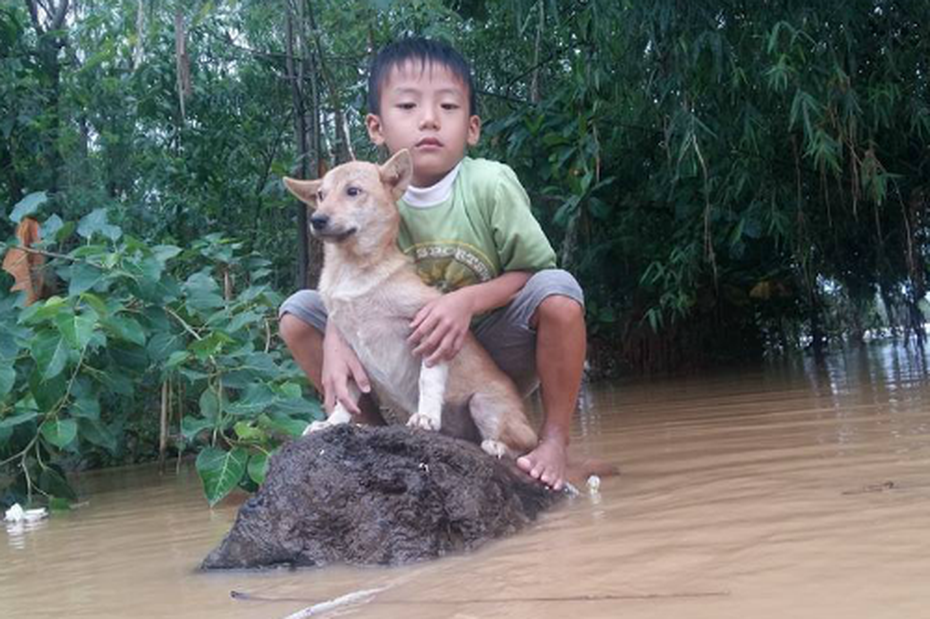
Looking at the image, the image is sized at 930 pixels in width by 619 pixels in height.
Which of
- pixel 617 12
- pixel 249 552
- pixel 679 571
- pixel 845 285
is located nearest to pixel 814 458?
pixel 679 571

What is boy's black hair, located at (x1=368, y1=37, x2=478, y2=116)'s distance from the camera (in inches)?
140

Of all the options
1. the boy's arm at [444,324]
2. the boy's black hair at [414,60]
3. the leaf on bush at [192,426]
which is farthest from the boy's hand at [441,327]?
the leaf on bush at [192,426]

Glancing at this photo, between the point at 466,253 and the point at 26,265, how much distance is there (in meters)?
2.72

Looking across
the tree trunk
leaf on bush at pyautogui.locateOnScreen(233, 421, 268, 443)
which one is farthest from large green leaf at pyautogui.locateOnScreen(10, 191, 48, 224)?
the tree trunk

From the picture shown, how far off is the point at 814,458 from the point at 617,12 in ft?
13.8

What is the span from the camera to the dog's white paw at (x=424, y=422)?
3.15m

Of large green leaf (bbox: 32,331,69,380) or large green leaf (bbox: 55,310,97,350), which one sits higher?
large green leaf (bbox: 55,310,97,350)

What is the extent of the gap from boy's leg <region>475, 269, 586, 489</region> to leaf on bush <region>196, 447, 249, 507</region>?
107 centimetres

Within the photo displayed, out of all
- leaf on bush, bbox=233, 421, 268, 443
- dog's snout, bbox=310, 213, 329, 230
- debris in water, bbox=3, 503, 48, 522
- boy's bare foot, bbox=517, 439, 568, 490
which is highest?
dog's snout, bbox=310, 213, 329, 230

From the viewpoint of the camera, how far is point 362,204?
132 inches

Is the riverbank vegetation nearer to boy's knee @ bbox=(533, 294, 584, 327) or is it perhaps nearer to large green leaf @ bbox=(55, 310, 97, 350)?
large green leaf @ bbox=(55, 310, 97, 350)

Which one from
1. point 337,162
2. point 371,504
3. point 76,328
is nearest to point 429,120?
point 371,504

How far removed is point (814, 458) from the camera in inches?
140

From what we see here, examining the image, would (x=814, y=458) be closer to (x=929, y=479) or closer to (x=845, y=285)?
(x=929, y=479)
